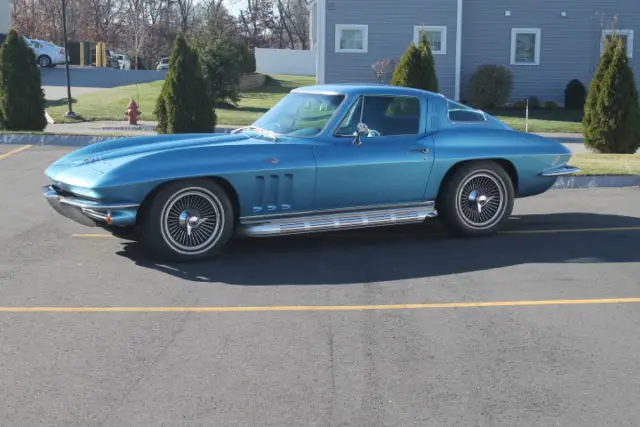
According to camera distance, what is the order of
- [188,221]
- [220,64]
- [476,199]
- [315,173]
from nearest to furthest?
[188,221] → [315,173] → [476,199] → [220,64]

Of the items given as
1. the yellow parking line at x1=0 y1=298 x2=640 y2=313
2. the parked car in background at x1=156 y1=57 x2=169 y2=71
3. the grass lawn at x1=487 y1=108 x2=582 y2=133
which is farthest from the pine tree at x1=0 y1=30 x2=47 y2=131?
the parked car in background at x1=156 y1=57 x2=169 y2=71

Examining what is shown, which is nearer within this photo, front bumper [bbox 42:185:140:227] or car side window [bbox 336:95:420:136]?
front bumper [bbox 42:185:140:227]

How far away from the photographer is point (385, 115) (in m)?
8.52

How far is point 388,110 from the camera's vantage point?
853 centimetres

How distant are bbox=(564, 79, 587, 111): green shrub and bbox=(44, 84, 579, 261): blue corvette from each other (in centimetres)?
2192

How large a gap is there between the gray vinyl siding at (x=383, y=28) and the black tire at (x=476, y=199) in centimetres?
2177

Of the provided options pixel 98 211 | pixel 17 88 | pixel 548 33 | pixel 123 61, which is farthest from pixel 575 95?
pixel 123 61

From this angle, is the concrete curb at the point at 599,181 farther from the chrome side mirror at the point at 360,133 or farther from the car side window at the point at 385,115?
the chrome side mirror at the point at 360,133

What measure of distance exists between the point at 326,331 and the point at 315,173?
2.43 m

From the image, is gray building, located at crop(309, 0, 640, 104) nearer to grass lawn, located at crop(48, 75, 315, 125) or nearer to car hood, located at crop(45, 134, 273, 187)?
grass lawn, located at crop(48, 75, 315, 125)

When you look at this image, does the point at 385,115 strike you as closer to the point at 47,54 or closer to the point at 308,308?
the point at 308,308

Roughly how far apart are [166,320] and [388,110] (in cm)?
354

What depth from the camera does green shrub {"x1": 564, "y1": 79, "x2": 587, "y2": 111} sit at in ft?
98.6

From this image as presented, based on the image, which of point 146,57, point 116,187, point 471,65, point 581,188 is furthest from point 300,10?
point 116,187
